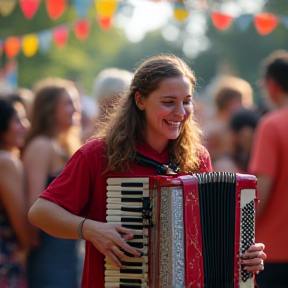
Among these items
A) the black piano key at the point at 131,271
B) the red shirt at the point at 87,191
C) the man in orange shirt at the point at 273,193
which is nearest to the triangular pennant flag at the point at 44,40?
the man in orange shirt at the point at 273,193

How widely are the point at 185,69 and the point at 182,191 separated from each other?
68 cm

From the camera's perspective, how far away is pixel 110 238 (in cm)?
396

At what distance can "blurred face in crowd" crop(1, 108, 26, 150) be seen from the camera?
6.10 metres

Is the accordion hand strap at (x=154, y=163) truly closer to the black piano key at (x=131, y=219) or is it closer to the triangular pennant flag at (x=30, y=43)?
the black piano key at (x=131, y=219)

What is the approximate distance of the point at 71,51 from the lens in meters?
35.9

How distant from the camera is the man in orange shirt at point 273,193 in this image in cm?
578

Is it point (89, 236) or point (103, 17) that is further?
point (103, 17)

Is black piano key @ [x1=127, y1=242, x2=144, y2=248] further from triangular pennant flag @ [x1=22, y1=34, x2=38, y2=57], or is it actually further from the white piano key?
triangular pennant flag @ [x1=22, y1=34, x2=38, y2=57]

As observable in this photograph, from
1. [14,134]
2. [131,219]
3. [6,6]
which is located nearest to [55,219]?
[131,219]

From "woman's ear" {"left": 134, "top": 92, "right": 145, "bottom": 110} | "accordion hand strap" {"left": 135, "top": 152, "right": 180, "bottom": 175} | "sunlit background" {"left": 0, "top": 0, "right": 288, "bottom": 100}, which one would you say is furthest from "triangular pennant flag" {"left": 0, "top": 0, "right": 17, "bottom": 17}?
"accordion hand strap" {"left": 135, "top": 152, "right": 180, "bottom": 175}

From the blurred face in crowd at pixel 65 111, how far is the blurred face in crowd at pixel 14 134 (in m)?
0.28

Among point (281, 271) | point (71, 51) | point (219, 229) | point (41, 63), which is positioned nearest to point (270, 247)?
point (281, 271)

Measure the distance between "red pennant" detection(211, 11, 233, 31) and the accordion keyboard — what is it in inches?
242

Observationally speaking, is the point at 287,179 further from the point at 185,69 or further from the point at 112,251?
the point at 112,251
